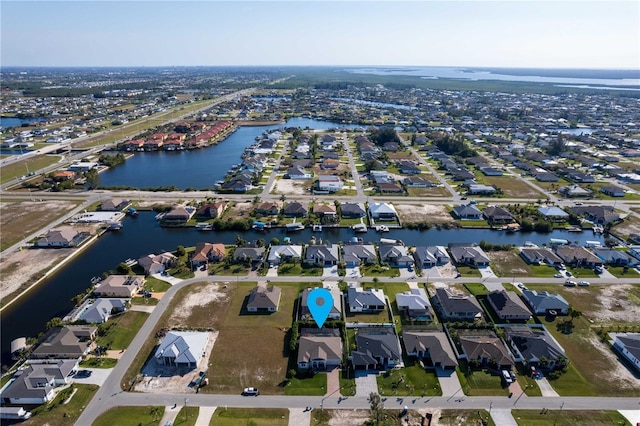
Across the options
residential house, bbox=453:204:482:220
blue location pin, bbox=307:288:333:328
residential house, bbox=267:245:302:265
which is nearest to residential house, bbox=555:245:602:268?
residential house, bbox=453:204:482:220

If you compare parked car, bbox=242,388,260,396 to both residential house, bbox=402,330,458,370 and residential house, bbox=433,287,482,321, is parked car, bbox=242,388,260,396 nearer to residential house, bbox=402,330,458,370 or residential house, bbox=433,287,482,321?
residential house, bbox=402,330,458,370

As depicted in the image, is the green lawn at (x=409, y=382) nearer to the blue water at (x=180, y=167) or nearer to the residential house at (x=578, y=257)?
the residential house at (x=578, y=257)

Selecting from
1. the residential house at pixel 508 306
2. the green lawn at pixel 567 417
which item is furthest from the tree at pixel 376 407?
the residential house at pixel 508 306

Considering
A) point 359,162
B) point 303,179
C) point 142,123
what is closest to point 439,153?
point 359,162

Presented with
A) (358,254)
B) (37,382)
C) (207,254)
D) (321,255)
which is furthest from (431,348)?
(37,382)

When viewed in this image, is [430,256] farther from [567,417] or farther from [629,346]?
[567,417]

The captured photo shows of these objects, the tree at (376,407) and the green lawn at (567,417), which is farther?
the green lawn at (567,417)

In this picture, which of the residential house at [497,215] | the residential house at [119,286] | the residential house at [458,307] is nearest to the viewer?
Answer: the residential house at [458,307]
